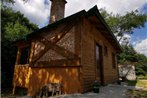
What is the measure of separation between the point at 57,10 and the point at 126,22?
1957 centimetres

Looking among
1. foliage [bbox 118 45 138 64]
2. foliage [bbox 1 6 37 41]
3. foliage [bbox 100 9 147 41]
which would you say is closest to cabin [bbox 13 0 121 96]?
foliage [bbox 1 6 37 41]

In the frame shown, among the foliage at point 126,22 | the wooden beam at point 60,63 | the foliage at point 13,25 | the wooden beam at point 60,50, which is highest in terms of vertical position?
the foliage at point 126,22

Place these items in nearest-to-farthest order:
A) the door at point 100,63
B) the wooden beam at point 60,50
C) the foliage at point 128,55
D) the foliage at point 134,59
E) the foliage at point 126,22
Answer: the wooden beam at point 60,50 → the door at point 100,63 → the foliage at point 134,59 → the foliage at point 126,22 → the foliage at point 128,55

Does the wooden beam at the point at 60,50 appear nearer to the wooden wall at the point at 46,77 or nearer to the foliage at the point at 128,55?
the wooden wall at the point at 46,77

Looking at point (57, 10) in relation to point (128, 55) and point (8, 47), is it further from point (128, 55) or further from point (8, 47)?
point (128, 55)

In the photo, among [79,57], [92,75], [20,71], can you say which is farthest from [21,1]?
[92,75]

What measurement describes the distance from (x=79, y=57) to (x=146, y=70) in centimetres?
2378

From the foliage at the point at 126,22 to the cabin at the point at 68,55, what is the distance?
65.7 ft

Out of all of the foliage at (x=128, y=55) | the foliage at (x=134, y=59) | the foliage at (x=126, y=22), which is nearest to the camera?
the foliage at (x=134, y=59)

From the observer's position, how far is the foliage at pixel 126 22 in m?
28.1

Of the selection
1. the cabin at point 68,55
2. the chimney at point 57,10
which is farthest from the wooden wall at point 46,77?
the chimney at point 57,10

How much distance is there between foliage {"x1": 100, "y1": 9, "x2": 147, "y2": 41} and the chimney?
57.9ft

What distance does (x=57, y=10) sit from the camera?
1249cm

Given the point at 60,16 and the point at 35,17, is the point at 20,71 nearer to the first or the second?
the point at 60,16
